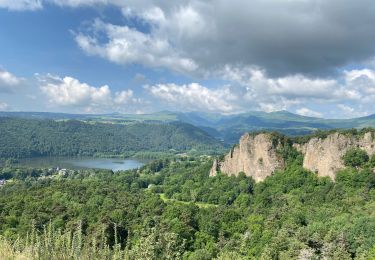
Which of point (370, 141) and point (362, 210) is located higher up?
point (370, 141)

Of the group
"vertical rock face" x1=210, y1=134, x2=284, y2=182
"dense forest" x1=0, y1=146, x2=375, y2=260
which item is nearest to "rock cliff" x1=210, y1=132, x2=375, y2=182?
"vertical rock face" x1=210, y1=134, x2=284, y2=182

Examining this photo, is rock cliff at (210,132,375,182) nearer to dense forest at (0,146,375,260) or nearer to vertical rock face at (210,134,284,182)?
vertical rock face at (210,134,284,182)

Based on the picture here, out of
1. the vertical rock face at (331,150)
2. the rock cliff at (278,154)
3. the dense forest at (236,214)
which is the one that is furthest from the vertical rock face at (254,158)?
the vertical rock face at (331,150)

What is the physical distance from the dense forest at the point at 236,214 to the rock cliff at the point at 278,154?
1.89 meters

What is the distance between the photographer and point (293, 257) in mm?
38781

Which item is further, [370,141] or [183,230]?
[370,141]

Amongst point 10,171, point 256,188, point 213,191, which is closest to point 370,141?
point 256,188

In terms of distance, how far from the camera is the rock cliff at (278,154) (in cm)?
7906

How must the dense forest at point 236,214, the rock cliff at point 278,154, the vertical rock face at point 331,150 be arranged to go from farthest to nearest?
the rock cliff at point 278,154 → the vertical rock face at point 331,150 → the dense forest at point 236,214

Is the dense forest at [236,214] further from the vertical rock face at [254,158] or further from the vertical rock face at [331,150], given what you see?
the vertical rock face at [254,158]

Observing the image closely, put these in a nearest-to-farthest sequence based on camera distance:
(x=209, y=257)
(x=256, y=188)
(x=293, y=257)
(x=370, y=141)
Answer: (x=293, y=257), (x=209, y=257), (x=370, y=141), (x=256, y=188)

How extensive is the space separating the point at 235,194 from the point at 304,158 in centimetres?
1761

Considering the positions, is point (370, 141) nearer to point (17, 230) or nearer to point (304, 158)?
point (304, 158)

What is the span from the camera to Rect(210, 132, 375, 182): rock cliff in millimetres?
79062
